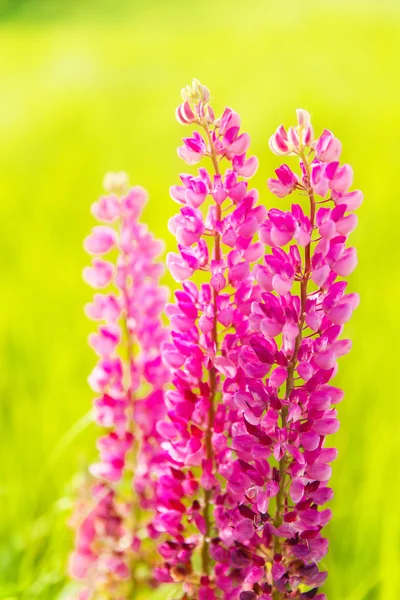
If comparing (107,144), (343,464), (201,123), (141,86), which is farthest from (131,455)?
(141,86)

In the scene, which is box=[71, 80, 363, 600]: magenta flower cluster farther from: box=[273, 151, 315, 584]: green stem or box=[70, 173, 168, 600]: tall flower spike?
box=[70, 173, 168, 600]: tall flower spike

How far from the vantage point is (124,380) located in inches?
56.4

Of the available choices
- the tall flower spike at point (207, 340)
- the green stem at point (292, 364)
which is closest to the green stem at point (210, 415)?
the tall flower spike at point (207, 340)

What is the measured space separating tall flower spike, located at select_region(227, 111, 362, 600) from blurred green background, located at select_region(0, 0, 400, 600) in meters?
0.45

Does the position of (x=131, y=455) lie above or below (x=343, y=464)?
above

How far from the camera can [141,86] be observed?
651 cm

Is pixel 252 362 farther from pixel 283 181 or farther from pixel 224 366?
pixel 283 181

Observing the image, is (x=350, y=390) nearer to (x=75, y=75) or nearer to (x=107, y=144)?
(x=107, y=144)

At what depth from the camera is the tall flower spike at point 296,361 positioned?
999mm

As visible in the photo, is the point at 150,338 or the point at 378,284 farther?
the point at 378,284

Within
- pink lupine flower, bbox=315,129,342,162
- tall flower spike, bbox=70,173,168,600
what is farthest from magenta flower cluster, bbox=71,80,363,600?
tall flower spike, bbox=70,173,168,600

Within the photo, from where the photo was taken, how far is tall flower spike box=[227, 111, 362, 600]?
100 cm

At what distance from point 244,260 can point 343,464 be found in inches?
43.8

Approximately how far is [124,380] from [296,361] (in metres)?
0.48
